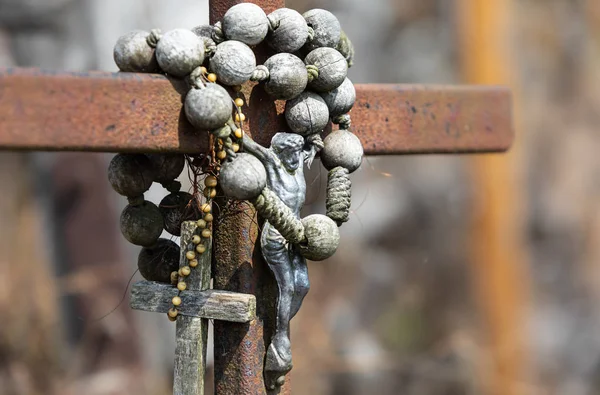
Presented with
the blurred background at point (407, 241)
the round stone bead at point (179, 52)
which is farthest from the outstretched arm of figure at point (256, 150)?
the blurred background at point (407, 241)

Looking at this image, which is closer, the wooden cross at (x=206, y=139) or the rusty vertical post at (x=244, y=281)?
the wooden cross at (x=206, y=139)

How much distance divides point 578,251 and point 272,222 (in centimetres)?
237

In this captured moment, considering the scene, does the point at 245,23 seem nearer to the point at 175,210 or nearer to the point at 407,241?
the point at 175,210

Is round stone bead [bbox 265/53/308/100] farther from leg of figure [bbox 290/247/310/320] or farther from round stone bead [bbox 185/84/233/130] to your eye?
leg of figure [bbox 290/247/310/320]

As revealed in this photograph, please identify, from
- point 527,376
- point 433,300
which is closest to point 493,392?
point 527,376

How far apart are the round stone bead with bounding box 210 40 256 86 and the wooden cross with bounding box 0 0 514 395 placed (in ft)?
0.17

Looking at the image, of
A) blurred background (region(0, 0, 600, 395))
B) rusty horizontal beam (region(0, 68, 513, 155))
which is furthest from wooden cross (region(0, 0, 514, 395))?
blurred background (region(0, 0, 600, 395))

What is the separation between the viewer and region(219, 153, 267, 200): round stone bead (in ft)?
2.99

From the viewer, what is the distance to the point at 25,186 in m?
2.63

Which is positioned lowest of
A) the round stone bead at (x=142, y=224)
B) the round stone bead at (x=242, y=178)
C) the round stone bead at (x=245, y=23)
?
the round stone bead at (x=142, y=224)

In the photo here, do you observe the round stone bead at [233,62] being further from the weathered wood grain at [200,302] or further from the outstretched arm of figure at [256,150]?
the weathered wood grain at [200,302]

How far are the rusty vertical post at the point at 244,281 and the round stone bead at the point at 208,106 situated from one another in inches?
3.5

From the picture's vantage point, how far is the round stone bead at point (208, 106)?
35.7 inches

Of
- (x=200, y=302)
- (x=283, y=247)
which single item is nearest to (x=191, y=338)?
(x=200, y=302)
